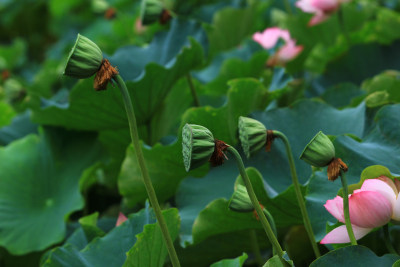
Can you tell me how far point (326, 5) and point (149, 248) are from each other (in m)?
0.72

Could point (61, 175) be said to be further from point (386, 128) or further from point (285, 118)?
point (386, 128)

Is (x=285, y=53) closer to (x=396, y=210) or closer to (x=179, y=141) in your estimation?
(x=179, y=141)

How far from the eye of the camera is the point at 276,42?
48.5 inches

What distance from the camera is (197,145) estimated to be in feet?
1.62

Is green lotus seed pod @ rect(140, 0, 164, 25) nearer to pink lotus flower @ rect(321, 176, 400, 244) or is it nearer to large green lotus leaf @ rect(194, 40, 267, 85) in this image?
large green lotus leaf @ rect(194, 40, 267, 85)

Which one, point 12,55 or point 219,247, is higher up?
point 12,55

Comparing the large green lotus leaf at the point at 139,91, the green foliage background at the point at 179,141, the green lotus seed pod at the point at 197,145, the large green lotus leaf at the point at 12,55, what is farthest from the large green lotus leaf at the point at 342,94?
the large green lotus leaf at the point at 12,55

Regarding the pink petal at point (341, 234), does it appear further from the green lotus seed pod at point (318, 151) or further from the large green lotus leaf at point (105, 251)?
the large green lotus leaf at point (105, 251)

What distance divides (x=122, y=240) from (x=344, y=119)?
1.28 feet

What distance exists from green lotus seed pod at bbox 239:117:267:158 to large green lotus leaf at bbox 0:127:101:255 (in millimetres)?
547

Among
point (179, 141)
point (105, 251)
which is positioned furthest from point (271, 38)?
point (105, 251)

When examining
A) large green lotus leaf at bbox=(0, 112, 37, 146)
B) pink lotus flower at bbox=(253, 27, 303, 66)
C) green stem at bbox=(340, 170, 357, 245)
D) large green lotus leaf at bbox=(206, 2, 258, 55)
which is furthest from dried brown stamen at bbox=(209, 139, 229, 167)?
large green lotus leaf at bbox=(206, 2, 258, 55)

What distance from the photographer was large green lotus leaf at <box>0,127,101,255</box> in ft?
3.36

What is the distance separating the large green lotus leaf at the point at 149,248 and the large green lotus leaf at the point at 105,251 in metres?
0.04
